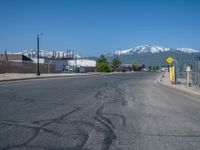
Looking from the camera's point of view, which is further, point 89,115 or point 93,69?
point 93,69

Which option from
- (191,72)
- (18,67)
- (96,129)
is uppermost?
(191,72)

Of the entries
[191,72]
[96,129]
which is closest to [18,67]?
[191,72]

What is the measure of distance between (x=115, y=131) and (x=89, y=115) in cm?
301

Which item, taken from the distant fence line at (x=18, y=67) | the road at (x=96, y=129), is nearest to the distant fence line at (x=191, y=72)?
the road at (x=96, y=129)

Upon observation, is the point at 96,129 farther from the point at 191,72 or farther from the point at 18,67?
the point at 18,67

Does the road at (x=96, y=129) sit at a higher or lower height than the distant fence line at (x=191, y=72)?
lower

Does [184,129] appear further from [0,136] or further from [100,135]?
[0,136]

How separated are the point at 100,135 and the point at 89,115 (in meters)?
3.53

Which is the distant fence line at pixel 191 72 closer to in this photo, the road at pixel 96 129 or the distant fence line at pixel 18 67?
the road at pixel 96 129

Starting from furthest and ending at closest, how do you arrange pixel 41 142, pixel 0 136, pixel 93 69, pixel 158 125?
pixel 93 69
pixel 158 125
pixel 0 136
pixel 41 142

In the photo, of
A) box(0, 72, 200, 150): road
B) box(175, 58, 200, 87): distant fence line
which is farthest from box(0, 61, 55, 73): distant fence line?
box(0, 72, 200, 150): road

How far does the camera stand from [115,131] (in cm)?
949

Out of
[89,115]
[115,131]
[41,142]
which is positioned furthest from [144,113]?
[41,142]

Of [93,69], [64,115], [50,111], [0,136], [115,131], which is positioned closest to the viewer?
[0,136]
